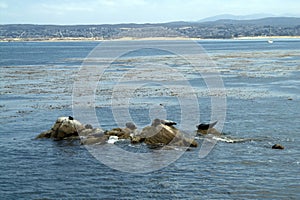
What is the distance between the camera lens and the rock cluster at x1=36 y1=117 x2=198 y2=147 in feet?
121

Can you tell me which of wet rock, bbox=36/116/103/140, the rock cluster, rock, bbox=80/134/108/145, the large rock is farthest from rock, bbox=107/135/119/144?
the large rock

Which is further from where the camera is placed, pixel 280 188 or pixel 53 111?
pixel 53 111

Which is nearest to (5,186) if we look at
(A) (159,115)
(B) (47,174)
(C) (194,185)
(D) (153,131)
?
(B) (47,174)

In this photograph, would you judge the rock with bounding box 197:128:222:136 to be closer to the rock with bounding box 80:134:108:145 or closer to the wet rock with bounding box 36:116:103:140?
the rock with bounding box 80:134:108:145

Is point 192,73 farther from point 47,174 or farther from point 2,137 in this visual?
point 47,174

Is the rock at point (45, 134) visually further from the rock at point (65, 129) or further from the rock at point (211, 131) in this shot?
the rock at point (211, 131)

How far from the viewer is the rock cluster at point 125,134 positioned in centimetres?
3691

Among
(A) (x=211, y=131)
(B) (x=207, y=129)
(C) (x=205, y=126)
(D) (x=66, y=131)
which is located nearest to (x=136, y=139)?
(D) (x=66, y=131)

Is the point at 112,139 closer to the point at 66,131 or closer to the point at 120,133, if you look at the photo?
the point at 120,133

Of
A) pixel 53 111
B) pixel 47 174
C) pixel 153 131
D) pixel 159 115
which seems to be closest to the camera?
pixel 47 174

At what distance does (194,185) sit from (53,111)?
27.2 metres

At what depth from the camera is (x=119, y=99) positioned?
58688 millimetres

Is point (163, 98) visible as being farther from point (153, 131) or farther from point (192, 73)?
point (192, 73)

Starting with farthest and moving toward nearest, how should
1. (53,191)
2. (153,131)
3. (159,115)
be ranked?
(159,115) < (153,131) < (53,191)
